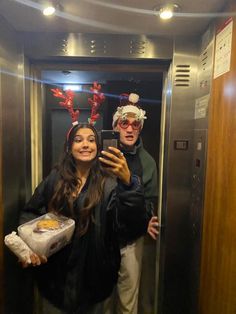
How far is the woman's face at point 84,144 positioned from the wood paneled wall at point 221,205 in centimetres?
51

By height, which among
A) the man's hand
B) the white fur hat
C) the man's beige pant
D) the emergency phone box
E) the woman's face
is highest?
the white fur hat

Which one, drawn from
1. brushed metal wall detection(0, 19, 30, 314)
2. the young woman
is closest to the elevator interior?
brushed metal wall detection(0, 19, 30, 314)

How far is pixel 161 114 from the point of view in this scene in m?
1.43

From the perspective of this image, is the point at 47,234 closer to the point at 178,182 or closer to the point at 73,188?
the point at 73,188

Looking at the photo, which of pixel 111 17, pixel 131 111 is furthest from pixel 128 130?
pixel 111 17

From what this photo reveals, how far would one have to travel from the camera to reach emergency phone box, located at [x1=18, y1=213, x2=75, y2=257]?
99cm

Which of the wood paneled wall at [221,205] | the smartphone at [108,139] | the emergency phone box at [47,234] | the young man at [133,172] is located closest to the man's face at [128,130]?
the young man at [133,172]

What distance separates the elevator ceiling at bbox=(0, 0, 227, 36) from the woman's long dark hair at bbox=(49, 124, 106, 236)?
46cm

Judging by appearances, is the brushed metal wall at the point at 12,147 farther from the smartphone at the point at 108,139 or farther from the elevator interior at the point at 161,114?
the smartphone at the point at 108,139

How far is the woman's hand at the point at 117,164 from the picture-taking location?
3.50 feet

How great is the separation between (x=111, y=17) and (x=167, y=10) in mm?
235

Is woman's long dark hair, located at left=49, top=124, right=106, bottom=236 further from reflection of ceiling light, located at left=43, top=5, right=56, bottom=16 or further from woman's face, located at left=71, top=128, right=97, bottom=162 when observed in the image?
reflection of ceiling light, located at left=43, top=5, right=56, bottom=16

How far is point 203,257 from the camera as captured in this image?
3.68 feet

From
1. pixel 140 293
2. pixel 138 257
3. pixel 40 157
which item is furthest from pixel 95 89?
pixel 140 293
